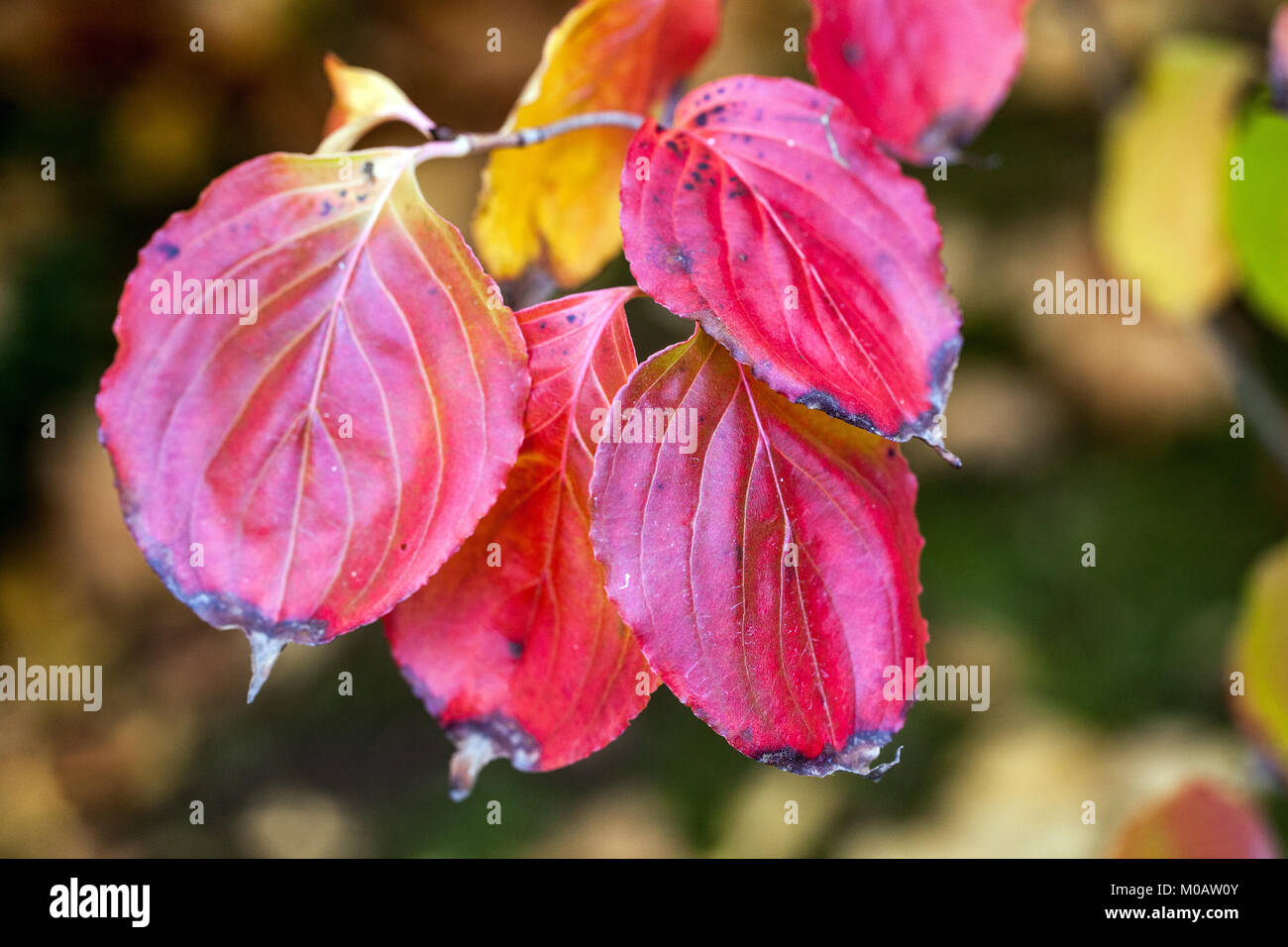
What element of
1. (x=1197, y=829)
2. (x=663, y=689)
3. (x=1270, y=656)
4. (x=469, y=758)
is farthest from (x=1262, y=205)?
(x=663, y=689)

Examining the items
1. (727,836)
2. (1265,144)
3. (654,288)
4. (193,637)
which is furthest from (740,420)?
(193,637)

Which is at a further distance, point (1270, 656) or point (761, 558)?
point (1270, 656)

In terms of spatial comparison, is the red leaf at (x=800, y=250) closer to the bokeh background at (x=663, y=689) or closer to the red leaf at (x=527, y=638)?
the red leaf at (x=527, y=638)

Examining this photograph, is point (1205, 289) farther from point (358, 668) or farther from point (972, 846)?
point (358, 668)

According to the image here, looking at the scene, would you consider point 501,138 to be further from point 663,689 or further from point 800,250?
point 663,689

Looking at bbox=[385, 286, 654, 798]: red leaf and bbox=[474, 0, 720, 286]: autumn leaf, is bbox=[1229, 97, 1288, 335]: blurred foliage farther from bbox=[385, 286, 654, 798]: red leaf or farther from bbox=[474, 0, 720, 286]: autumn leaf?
bbox=[385, 286, 654, 798]: red leaf

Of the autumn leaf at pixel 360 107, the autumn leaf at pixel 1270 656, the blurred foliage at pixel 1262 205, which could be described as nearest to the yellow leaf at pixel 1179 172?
the blurred foliage at pixel 1262 205
